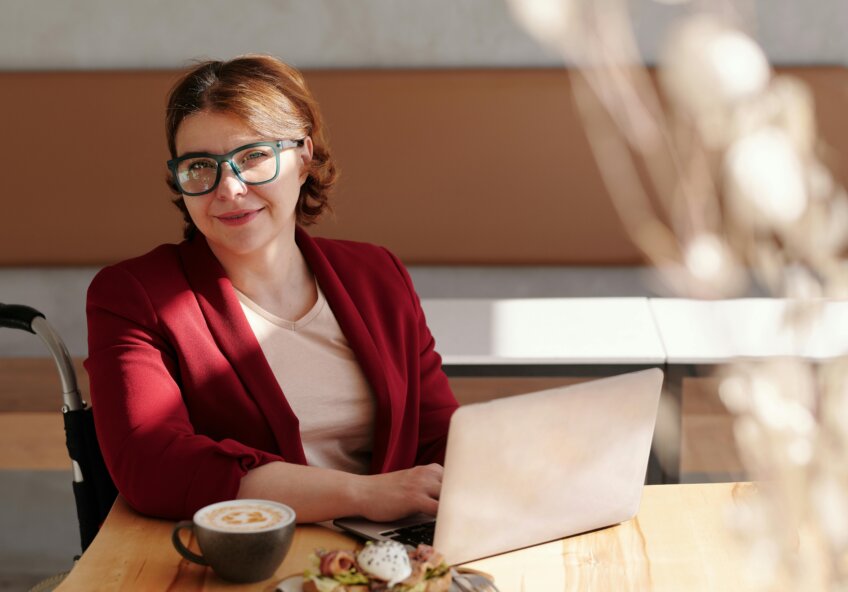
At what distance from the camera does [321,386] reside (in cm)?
159

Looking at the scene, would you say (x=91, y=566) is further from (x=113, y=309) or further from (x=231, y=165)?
(x=231, y=165)

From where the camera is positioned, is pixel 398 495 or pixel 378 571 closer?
pixel 378 571

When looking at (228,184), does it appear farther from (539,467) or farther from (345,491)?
(539,467)

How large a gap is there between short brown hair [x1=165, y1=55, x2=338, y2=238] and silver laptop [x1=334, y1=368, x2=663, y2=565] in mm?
618

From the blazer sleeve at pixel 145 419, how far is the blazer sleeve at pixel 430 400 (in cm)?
33

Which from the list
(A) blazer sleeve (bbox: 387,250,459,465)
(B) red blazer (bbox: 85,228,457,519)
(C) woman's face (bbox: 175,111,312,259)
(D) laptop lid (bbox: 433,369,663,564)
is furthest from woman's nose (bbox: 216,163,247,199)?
(D) laptop lid (bbox: 433,369,663,564)

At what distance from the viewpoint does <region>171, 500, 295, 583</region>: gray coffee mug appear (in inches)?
42.8

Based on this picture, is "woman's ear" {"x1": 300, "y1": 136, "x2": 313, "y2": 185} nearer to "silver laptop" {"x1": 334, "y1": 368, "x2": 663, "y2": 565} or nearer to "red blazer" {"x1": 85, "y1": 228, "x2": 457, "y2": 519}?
"red blazer" {"x1": 85, "y1": 228, "x2": 457, "y2": 519}

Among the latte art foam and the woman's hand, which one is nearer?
the latte art foam

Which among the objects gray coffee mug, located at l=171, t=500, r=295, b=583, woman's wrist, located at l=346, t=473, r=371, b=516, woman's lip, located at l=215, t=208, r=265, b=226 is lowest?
gray coffee mug, located at l=171, t=500, r=295, b=583

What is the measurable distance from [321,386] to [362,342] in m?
0.09

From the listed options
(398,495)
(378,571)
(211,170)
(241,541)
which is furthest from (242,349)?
(378,571)

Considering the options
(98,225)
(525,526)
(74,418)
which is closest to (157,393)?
(74,418)

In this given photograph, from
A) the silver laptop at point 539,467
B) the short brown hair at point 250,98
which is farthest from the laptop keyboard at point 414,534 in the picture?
the short brown hair at point 250,98
